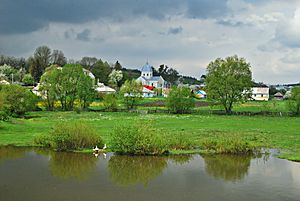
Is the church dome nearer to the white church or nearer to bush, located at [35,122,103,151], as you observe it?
the white church

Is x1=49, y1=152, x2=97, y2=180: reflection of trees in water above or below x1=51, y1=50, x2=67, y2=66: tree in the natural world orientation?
below

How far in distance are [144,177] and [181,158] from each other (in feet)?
19.9

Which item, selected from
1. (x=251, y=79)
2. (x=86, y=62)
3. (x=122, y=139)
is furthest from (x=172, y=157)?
(x=86, y=62)

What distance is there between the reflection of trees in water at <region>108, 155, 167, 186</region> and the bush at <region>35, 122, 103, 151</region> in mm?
4025

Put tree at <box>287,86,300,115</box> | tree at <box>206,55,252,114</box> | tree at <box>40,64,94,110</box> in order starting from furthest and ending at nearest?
tree at <box>40,64,94,110</box>
tree at <box>206,55,252,114</box>
tree at <box>287,86,300,115</box>

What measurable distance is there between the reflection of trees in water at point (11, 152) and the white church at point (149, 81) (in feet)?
335

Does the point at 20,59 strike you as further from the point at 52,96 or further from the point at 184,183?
the point at 184,183

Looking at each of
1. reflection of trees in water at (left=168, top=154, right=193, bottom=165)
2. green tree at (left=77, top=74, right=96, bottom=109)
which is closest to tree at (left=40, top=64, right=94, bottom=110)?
green tree at (left=77, top=74, right=96, bottom=109)

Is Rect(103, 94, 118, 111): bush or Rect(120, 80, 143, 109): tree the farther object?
Rect(120, 80, 143, 109): tree

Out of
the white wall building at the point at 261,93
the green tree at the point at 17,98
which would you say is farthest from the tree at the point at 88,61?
the green tree at the point at 17,98

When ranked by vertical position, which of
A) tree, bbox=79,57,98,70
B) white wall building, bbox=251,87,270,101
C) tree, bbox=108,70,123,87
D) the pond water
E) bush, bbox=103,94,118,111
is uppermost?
tree, bbox=79,57,98,70

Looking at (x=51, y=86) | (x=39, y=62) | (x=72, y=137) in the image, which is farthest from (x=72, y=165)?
(x=39, y=62)

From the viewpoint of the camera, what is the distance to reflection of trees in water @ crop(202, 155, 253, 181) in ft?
73.5

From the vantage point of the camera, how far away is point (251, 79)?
73.2 meters
